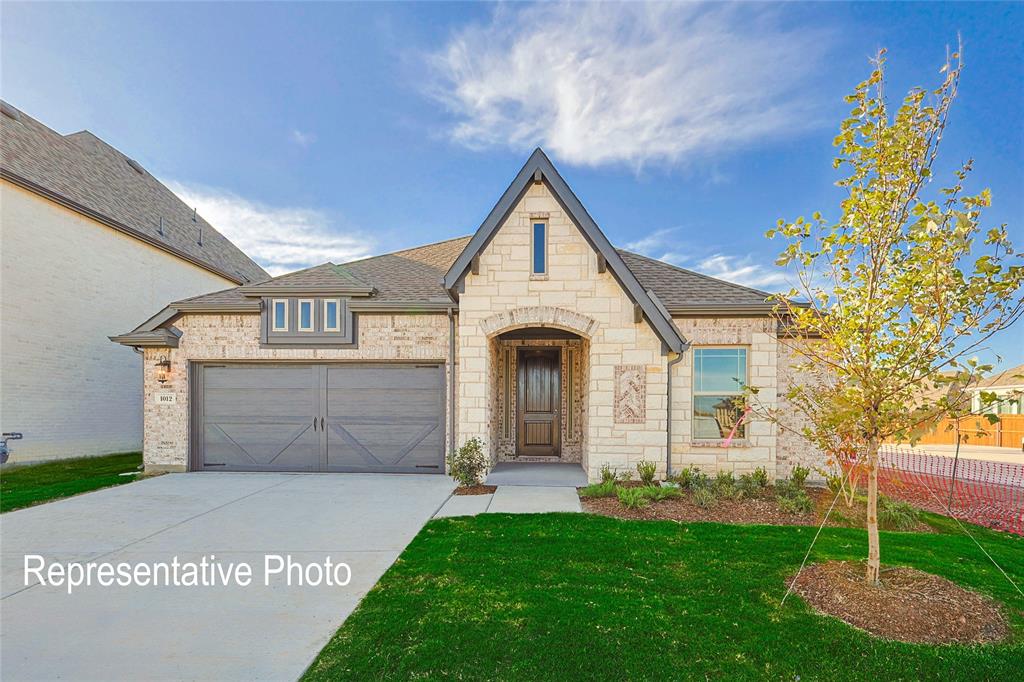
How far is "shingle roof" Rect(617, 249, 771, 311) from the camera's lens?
889 centimetres

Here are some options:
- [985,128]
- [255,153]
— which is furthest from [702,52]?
[255,153]

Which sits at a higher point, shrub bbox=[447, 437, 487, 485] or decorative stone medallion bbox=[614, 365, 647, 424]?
decorative stone medallion bbox=[614, 365, 647, 424]

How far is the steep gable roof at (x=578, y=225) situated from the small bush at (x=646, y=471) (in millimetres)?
2226

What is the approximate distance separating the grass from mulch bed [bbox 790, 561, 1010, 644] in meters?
11.2

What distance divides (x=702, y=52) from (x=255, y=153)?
13.2 meters

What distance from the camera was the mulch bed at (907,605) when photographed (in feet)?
11.5

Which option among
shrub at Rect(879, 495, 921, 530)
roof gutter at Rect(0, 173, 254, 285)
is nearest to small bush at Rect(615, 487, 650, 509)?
shrub at Rect(879, 495, 921, 530)

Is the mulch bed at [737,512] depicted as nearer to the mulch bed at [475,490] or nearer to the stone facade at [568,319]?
the stone facade at [568,319]

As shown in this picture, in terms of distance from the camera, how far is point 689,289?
9523mm

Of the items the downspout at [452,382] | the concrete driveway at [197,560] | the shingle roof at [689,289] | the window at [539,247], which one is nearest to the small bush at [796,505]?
the shingle roof at [689,289]

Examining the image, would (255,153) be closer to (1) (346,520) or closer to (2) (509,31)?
(2) (509,31)

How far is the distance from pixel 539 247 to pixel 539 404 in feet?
13.0

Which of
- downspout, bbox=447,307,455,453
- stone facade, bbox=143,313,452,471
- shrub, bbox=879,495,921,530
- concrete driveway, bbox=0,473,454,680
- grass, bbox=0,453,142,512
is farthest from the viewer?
stone facade, bbox=143,313,452,471

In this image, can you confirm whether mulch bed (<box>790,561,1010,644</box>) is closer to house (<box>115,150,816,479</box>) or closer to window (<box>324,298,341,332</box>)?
house (<box>115,150,816,479</box>)
